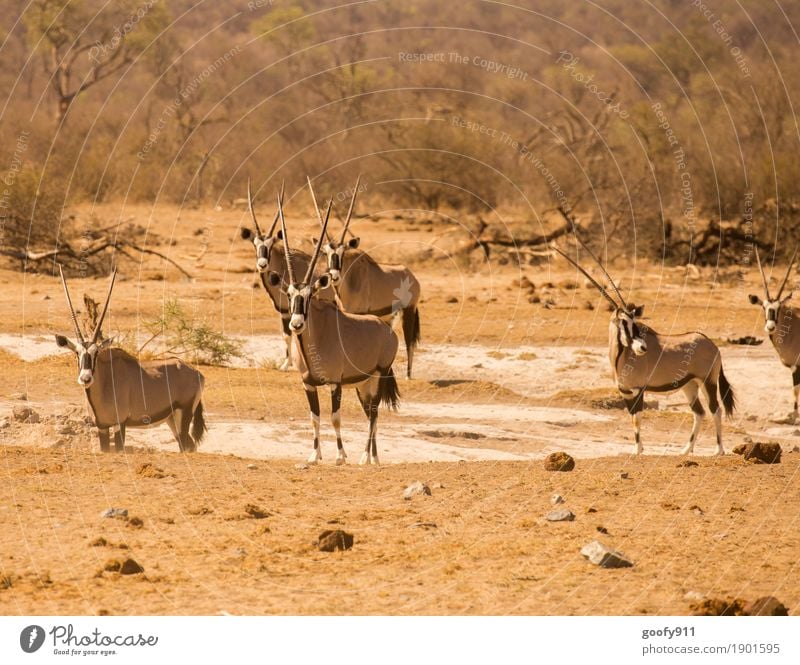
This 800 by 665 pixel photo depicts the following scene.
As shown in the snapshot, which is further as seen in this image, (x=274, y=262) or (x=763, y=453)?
(x=274, y=262)

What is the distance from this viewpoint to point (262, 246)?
1572 centimetres

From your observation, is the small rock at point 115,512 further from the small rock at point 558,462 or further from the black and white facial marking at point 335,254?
the black and white facial marking at point 335,254

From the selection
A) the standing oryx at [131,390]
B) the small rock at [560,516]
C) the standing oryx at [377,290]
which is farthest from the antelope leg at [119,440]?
the standing oryx at [377,290]

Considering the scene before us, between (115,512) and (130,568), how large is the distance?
4.16ft

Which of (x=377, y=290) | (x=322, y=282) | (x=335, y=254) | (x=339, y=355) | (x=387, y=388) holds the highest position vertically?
(x=335, y=254)

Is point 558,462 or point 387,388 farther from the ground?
point 387,388

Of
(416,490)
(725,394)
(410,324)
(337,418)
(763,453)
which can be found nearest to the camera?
(416,490)

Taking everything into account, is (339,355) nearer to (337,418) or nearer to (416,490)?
(337,418)

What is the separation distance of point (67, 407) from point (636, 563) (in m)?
7.10

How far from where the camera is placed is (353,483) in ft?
34.7

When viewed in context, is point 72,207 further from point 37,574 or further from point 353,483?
point 37,574

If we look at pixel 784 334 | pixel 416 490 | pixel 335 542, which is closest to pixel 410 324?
pixel 784 334

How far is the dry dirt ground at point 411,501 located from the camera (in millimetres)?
7691

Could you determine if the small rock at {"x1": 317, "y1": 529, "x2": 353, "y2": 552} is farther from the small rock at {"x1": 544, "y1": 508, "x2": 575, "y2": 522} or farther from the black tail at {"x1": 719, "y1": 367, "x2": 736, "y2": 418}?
the black tail at {"x1": 719, "y1": 367, "x2": 736, "y2": 418}
